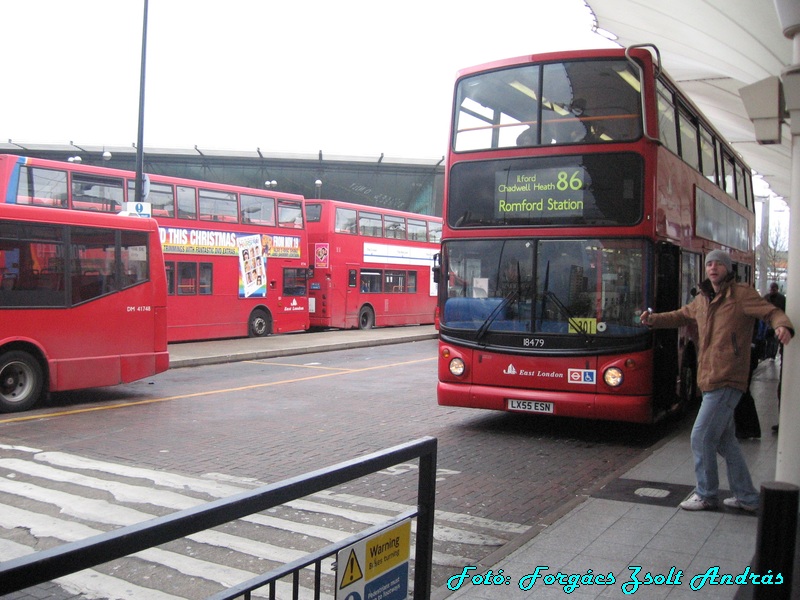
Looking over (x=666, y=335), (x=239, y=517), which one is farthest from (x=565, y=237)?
(x=239, y=517)

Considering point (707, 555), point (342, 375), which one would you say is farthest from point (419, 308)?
point (707, 555)

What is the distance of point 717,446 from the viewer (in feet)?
19.2

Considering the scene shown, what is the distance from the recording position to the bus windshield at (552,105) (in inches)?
347

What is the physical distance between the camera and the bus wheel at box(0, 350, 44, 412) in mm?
10766

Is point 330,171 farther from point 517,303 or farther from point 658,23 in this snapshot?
point 517,303

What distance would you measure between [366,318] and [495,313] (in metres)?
20.1

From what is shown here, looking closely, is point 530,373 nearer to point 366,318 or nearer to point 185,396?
point 185,396

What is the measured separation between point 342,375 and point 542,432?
256 inches

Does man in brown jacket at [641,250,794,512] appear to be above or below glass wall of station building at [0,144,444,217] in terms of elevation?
below

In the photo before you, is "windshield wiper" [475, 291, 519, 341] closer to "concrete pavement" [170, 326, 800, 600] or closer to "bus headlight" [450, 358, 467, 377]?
"bus headlight" [450, 358, 467, 377]

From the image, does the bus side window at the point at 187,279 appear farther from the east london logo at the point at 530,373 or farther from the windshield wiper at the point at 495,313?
the east london logo at the point at 530,373

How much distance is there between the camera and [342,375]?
51.5 feet

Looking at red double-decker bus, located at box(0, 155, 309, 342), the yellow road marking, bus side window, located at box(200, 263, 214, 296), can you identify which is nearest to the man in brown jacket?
the yellow road marking

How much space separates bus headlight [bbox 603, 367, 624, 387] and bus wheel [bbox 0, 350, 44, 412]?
26.5ft
